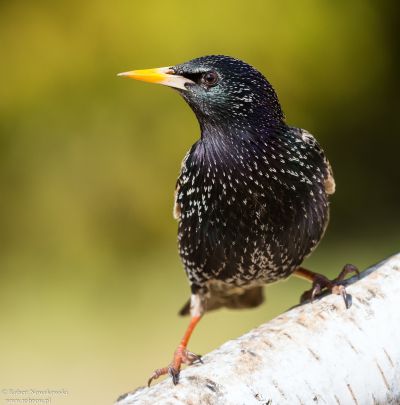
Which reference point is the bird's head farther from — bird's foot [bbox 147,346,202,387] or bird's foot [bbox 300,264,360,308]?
bird's foot [bbox 147,346,202,387]

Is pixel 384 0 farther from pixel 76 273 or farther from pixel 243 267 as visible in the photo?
pixel 243 267

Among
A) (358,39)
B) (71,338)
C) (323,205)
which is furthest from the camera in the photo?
(358,39)

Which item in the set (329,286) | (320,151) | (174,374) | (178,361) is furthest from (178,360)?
(320,151)

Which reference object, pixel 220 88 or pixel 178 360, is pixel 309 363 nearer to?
pixel 178 360

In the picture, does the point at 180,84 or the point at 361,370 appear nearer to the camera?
the point at 361,370

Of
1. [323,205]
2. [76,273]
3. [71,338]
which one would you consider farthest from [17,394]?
[323,205]

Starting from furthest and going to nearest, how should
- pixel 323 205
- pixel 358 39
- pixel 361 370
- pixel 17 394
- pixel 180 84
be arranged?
pixel 358 39 → pixel 17 394 → pixel 323 205 → pixel 180 84 → pixel 361 370

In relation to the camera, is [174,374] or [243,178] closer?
[174,374]
